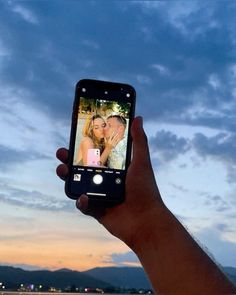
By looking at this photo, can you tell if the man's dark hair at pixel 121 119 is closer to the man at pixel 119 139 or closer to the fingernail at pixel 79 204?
the man at pixel 119 139

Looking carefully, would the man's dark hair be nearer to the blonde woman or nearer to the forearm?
the blonde woman

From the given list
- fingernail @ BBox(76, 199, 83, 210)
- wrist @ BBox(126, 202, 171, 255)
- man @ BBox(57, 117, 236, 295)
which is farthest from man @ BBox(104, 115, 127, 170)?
wrist @ BBox(126, 202, 171, 255)

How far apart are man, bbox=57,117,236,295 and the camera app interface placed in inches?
6.4

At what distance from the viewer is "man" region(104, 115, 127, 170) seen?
3.70 m

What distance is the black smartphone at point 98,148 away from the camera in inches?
144

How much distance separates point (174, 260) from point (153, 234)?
0.92ft

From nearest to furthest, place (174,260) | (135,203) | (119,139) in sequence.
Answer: (174,260) < (135,203) < (119,139)

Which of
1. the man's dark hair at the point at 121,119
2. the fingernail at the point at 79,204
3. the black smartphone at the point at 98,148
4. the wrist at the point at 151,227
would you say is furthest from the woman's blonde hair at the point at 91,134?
the wrist at the point at 151,227

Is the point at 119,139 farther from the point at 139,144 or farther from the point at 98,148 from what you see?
the point at 139,144

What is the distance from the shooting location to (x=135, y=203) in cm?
326

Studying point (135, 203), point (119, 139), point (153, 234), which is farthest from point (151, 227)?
point (119, 139)

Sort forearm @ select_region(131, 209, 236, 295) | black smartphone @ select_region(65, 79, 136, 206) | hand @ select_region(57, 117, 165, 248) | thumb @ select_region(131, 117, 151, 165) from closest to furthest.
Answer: forearm @ select_region(131, 209, 236, 295) < hand @ select_region(57, 117, 165, 248) < thumb @ select_region(131, 117, 151, 165) < black smartphone @ select_region(65, 79, 136, 206)

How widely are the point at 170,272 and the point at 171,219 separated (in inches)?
14.7

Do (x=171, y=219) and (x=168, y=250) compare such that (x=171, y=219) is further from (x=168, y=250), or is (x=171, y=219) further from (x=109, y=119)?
(x=109, y=119)
